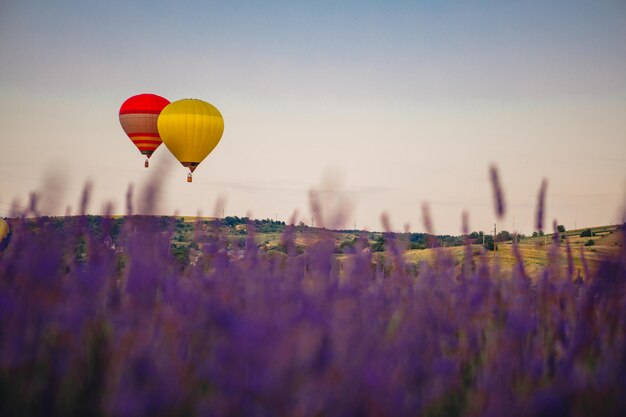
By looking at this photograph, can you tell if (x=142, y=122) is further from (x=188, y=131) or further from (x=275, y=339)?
(x=275, y=339)

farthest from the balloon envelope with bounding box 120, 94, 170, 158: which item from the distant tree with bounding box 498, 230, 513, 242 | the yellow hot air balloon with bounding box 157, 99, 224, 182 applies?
Answer: the distant tree with bounding box 498, 230, 513, 242

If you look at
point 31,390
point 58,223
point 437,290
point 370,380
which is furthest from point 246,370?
point 437,290

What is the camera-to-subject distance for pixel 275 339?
2240 millimetres

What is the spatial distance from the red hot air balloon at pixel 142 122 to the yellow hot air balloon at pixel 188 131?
67.5 inches

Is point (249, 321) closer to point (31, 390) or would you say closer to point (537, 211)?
point (31, 390)

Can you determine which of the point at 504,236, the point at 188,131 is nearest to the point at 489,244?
the point at 504,236

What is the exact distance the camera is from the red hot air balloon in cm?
3120

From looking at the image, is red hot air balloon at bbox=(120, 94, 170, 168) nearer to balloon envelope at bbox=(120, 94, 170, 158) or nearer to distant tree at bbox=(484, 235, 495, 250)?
balloon envelope at bbox=(120, 94, 170, 158)

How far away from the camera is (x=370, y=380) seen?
211cm

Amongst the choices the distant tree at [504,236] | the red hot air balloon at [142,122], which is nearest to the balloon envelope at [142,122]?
the red hot air balloon at [142,122]

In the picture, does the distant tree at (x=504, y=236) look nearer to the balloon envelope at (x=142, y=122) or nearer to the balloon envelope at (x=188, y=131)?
the balloon envelope at (x=188, y=131)

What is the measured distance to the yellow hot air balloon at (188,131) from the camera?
29.0 metres

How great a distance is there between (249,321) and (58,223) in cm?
134

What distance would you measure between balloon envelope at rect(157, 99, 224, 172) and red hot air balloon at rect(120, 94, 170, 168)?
176 cm
